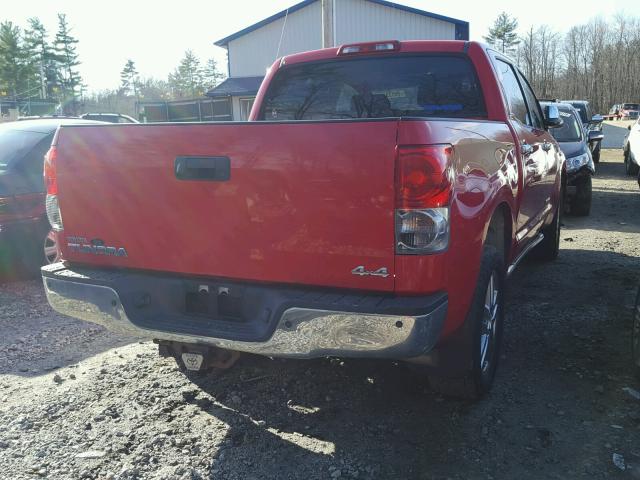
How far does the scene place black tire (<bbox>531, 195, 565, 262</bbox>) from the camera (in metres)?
6.59

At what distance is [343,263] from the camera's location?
2.61 m

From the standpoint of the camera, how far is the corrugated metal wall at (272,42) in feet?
93.1

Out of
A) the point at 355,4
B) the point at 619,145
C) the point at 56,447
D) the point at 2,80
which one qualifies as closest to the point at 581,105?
the point at 619,145

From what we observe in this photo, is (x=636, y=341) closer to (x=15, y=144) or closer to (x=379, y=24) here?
(x=15, y=144)

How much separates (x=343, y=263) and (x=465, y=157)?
789 millimetres

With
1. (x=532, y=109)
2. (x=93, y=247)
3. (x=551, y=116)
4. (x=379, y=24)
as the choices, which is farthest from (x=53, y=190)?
(x=379, y=24)

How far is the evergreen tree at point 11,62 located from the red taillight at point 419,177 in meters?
70.7

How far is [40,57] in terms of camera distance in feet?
228

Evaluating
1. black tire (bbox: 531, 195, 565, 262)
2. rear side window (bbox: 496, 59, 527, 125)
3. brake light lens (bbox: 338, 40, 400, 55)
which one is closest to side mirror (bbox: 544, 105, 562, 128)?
rear side window (bbox: 496, 59, 527, 125)

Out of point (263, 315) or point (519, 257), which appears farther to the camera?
point (519, 257)

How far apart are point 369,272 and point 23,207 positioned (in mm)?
4727

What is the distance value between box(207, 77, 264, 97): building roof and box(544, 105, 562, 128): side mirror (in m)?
23.9

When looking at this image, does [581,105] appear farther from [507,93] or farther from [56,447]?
[56,447]

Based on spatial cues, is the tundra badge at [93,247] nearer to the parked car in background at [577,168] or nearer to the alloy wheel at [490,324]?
the alloy wheel at [490,324]
